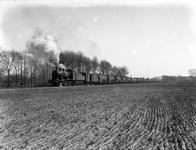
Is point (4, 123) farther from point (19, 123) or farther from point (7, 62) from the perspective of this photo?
point (7, 62)

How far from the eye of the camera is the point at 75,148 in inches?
214

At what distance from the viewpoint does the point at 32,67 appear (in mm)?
64938

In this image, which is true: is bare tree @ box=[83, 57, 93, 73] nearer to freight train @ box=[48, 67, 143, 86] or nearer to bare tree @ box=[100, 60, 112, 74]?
bare tree @ box=[100, 60, 112, 74]

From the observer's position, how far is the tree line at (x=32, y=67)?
173ft

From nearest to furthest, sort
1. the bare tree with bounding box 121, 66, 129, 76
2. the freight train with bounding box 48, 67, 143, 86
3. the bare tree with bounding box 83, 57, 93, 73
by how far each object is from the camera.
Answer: the freight train with bounding box 48, 67, 143, 86
the bare tree with bounding box 83, 57, 93, 73
the bare tree with bounding box 121, 66, 129, 76

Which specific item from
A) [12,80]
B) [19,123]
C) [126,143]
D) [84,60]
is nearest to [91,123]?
[126,143]

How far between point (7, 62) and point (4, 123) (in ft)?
169

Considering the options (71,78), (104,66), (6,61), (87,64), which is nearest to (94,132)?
(71,78)

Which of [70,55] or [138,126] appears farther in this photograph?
[70,55]

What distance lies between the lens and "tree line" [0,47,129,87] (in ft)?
173

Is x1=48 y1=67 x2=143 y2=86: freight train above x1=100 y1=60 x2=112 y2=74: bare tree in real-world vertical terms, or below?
below

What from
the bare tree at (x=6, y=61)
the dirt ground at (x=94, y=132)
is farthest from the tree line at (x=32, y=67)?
the dirt ground at (x=94, y=132)

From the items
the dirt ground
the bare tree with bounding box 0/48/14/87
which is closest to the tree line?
the bare tree with bounding box 0/48/14/87

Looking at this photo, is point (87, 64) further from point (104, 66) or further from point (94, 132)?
point (94, 132)
